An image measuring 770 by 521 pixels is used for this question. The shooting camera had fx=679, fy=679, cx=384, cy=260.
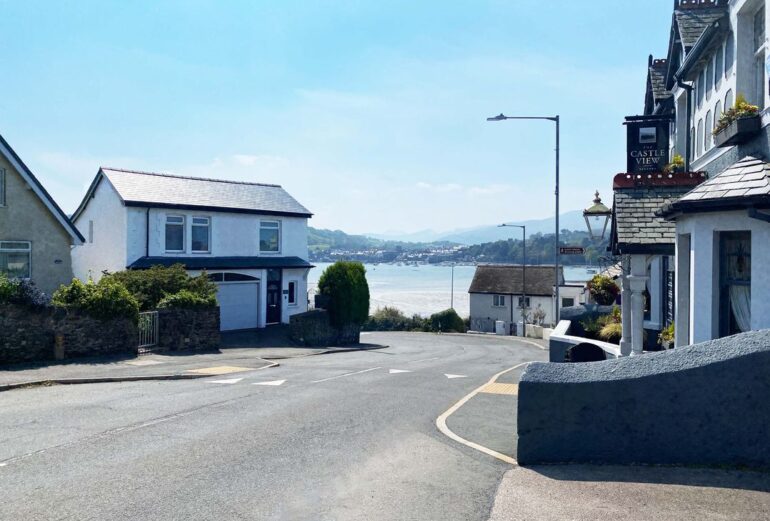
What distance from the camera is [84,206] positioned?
34.4 m

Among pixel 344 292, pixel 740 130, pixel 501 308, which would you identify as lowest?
pixel 501 308

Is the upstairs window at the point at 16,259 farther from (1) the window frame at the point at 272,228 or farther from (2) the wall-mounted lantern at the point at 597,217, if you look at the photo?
(2) the wall-mounted lantern at the point at 597,217

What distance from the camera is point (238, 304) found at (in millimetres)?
34000

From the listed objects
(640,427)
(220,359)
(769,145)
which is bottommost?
(220,359)

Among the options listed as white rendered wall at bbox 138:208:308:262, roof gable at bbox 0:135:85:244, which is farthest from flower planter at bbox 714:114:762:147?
white rendered wall at bbox 138:208:308:262

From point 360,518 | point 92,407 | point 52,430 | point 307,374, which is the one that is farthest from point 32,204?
point 360,518

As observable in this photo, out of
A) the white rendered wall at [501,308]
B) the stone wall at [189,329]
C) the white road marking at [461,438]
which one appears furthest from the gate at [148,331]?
the white rendered wall at [501,308]

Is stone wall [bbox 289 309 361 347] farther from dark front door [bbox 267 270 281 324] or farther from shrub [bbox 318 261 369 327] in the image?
dark front door [bbox 267 270 281 324]

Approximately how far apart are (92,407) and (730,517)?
11290 mm

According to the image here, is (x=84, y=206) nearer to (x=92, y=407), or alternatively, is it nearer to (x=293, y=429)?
(x=92, y=407)

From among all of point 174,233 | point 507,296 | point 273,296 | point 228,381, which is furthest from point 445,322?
point 228,381

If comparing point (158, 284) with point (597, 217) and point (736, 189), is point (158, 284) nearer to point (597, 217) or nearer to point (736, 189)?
point (597, 217)

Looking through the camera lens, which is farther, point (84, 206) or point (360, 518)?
point (84, 206)

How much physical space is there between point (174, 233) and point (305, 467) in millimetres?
25622
